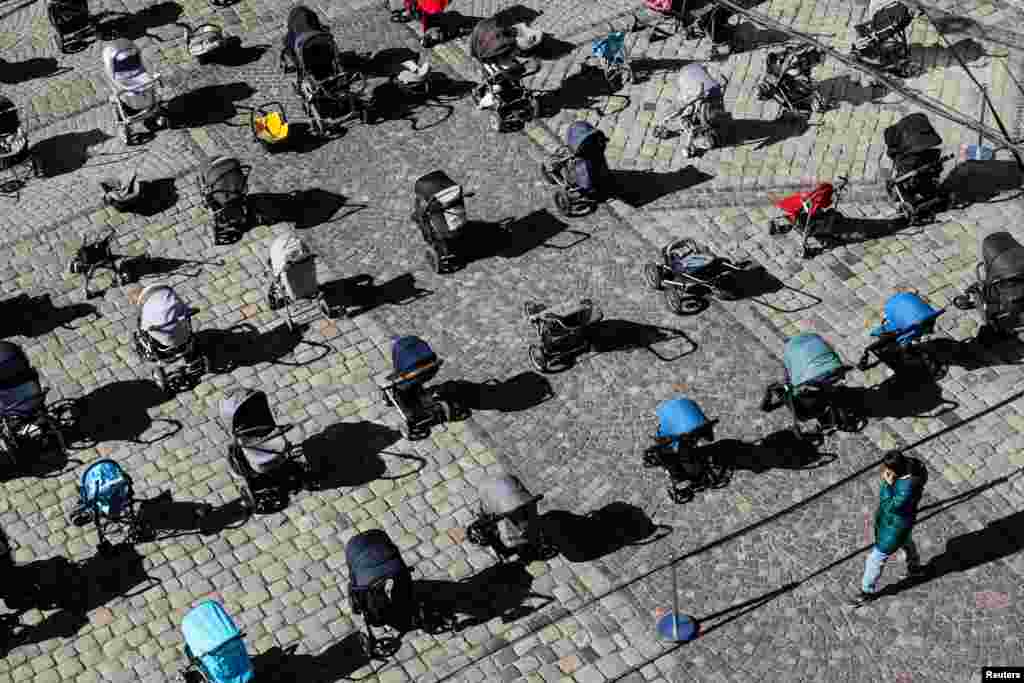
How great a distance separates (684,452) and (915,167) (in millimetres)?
8187

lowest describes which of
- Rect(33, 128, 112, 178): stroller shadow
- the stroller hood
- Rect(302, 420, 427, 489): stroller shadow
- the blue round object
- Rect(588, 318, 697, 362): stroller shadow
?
the blue round object

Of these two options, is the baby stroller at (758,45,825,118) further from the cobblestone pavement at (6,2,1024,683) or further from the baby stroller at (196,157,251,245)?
the baby stroller at (196,157,251,245)

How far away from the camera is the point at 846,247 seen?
2902 cm

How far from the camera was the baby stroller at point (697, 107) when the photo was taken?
30.7 m

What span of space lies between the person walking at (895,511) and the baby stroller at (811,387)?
9.06 feet

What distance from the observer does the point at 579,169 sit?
97.1ft

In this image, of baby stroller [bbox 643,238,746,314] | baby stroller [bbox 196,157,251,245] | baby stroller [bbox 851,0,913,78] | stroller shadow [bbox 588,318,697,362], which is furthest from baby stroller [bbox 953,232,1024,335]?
baby stroller [bbox 196,157,251,245]

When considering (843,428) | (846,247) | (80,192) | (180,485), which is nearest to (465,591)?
(180,485)

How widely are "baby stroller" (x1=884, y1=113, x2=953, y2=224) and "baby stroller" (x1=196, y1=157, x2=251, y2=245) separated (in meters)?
12.6

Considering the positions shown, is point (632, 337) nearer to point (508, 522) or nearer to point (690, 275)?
point (690, 275)

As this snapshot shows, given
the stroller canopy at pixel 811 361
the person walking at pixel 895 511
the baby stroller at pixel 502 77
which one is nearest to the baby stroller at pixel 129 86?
the baby stroller at pixel 502 77

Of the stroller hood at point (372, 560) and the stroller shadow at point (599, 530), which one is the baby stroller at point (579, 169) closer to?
the stroller shadow at point (599, 530)

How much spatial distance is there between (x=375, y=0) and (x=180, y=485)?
1540cm

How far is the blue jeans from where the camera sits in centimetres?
2247
